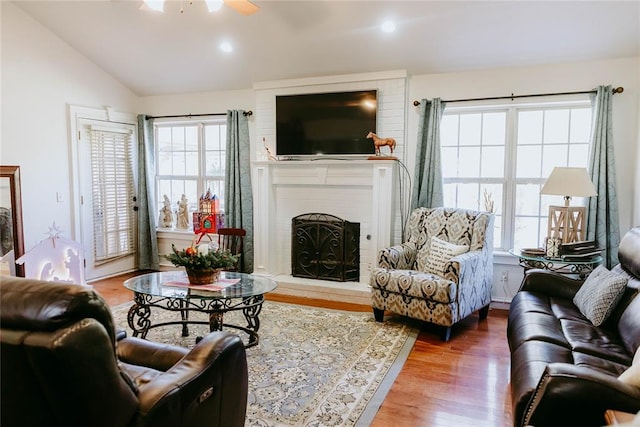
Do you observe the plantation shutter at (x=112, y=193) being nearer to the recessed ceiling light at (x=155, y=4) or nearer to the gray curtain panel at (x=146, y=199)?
the gray curtain panel at (x=146, y=199)

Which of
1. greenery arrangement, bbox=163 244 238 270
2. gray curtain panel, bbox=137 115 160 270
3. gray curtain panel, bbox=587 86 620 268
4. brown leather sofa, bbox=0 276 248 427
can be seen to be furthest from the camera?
gray curtain panel, bbox=137 115 160 270

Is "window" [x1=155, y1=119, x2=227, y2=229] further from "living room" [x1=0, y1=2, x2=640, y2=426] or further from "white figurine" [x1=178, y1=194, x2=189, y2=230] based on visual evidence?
"living room" [x1=0, y1=2, x2=640, y2=426]

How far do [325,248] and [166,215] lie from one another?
8.08 feet

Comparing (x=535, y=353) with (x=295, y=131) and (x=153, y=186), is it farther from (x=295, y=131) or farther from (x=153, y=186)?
(x=153, y=186)

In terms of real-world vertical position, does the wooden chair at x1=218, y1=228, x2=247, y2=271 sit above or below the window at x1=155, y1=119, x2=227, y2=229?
below

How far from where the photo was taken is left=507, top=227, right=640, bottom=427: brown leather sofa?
1.53 metres

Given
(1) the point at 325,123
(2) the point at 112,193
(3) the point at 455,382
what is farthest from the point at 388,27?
(2) the point at 112,193

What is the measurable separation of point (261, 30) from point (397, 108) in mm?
1591

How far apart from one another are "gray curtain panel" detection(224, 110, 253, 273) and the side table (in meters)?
3.06

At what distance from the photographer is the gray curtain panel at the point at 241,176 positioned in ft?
17.7

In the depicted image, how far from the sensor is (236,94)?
5531mm

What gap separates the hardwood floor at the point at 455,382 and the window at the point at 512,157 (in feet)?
3.69

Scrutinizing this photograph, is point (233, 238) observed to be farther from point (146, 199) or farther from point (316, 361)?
point (316, 361)

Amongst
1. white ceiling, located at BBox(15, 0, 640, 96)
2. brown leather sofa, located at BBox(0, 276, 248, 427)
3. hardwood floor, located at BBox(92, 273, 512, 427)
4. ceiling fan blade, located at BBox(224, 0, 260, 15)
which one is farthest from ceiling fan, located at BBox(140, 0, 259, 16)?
hardwood floor, located at BBox(92, 273, 512, 427)
